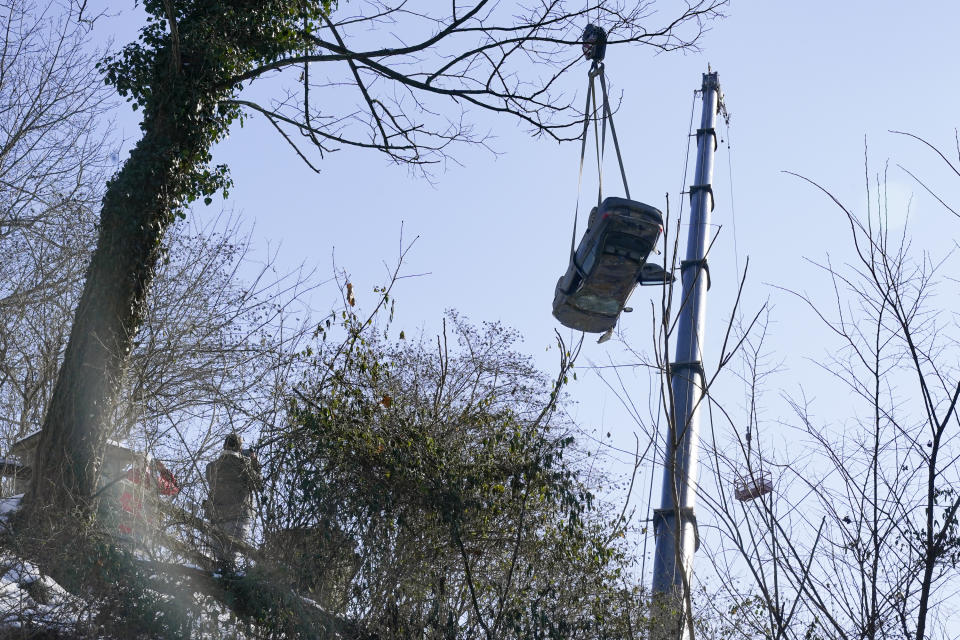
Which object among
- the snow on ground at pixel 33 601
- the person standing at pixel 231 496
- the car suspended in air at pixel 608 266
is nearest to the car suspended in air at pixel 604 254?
the car suspended in air at pixel 608 266

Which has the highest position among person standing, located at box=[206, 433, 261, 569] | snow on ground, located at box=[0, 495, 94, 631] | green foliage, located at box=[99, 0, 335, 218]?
green foliage, located at box=[99, 0, 335, 218]

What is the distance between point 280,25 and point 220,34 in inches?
24.7

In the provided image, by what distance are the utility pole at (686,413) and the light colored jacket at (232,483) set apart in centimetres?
292

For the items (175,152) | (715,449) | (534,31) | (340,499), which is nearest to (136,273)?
(175,152)

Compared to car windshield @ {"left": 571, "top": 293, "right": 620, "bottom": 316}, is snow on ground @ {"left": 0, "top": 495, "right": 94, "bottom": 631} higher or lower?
lower

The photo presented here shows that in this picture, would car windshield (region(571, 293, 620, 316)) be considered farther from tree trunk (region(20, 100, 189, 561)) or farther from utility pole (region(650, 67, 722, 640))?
tree trunk (region(20, 100, 189, 561))

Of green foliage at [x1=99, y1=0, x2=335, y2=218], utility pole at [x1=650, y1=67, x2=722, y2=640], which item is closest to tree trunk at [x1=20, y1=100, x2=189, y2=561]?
green foliage at [x1=99, y1=0, x2=335, y2=218]

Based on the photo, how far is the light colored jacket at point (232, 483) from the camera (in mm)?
6949

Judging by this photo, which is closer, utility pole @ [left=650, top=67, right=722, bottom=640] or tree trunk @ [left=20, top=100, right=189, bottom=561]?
utility pole @ [left=650, top=67, right=722, bottom=640]

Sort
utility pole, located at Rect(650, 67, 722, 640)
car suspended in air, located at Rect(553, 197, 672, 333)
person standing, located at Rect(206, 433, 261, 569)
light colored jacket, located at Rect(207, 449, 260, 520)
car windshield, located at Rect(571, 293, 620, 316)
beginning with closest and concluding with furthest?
utility pole, located at Rect(650, 67, 722, 640)
person standing, located at Rect(206, 433, 261, 569)
light colored jacket, located at Rect(207, 449, 260, 520)
car suspended in air, located at Rect(553, 197, 672, 333)
car windshield, located at Rect(571, 293, 620, 316)

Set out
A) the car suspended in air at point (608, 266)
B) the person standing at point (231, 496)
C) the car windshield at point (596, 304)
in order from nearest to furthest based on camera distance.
Result: the person standing at point (231, 496)
the car suspended in air at point (608, 266)
the car windshield at point (596, 304)

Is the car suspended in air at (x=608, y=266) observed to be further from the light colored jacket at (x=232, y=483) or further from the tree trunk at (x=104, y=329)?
the tree trunk at (x=104, y=329)

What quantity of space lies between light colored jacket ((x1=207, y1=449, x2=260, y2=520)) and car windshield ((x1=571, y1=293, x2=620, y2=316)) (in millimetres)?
2914

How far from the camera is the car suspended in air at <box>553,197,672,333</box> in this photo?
721cm
